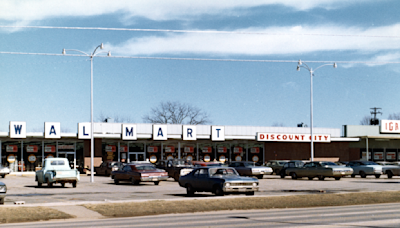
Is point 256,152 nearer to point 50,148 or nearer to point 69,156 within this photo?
point 69,156

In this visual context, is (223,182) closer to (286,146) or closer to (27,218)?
(27,218)

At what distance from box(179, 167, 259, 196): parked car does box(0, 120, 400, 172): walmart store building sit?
29838mm

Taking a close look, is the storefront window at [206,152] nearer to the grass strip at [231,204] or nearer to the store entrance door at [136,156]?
the store entrance door at [136,156]

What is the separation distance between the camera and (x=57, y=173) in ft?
95.2

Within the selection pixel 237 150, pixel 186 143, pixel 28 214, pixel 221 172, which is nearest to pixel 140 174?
pixel 221 172

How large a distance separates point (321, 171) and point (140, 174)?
14090 millimetres

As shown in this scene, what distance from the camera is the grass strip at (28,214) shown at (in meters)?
15.7

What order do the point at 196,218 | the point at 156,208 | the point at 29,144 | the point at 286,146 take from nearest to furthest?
the point at 196,218
the point at 156,208
the point at 29,144
the point at 286,146

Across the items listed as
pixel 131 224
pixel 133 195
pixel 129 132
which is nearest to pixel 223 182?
pixel 133 195

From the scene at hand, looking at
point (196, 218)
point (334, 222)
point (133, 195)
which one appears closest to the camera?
point (334, 222)

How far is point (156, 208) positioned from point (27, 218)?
14.2 ft

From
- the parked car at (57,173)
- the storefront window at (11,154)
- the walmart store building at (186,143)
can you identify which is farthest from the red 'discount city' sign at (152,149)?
the parked car at (57,173)

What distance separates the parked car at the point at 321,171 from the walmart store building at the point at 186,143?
17917 millimetres

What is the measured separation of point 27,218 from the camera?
15875mm
